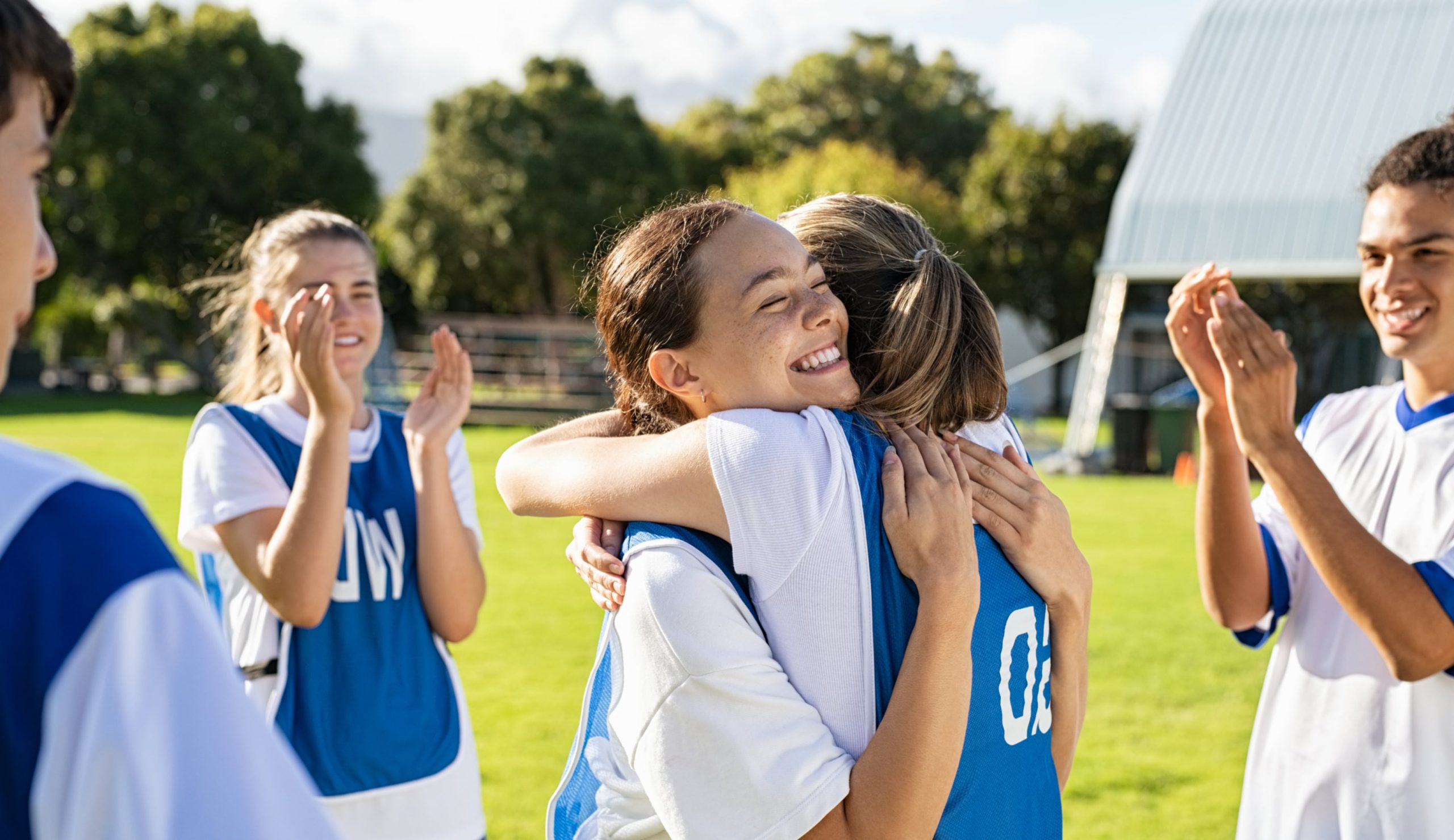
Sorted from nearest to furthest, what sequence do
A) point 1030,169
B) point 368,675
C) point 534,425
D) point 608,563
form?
point 608,563
point 368,675
point 534,425
point 1030,169

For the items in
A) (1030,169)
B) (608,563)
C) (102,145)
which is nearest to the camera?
(608,563)

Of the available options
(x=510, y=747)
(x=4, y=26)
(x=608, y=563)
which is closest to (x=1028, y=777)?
(x=608, y=563)

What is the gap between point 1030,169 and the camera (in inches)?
1390

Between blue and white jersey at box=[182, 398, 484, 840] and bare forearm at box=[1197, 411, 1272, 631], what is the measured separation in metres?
1.82

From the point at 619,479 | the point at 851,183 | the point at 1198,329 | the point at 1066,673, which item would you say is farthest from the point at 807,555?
the point at 851,183

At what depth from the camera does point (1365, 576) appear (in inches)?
95.4

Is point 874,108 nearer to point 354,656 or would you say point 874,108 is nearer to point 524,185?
point 524,185

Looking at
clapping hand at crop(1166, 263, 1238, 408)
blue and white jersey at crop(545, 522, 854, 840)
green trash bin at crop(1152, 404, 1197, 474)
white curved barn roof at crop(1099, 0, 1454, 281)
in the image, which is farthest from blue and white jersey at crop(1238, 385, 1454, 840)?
green trash bin at crop(1152, 404, 1197, 474)

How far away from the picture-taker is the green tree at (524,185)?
35000 millimetres

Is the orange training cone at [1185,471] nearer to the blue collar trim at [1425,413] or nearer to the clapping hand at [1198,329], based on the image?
the blue collar trim at [1425,413]

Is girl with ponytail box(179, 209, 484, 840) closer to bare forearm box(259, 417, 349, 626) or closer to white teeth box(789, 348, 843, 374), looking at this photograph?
bare forearm box(259, 417, 349, 626)

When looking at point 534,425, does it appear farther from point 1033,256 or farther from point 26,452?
point 26,452

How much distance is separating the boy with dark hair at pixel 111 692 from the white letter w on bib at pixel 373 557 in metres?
2.08

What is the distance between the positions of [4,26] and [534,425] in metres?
27.0
